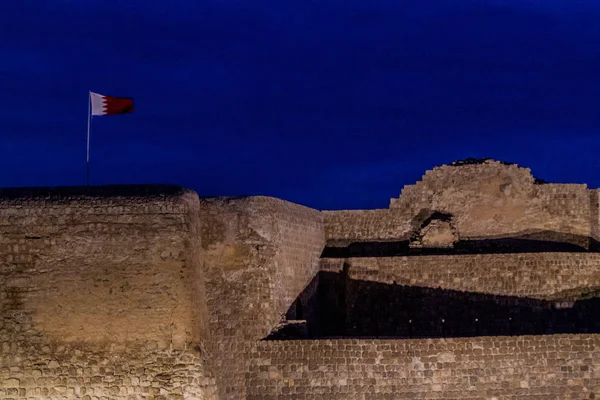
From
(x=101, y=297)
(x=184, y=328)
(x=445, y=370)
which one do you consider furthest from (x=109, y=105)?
(x=445, y=370)

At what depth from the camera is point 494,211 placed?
76.4 ft

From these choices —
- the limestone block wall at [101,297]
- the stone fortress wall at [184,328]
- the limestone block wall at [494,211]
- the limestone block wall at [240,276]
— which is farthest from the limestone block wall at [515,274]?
the limestone block wall at [101,297]

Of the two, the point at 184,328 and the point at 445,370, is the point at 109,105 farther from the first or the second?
the point at 445,370

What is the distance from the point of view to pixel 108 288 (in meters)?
16.9

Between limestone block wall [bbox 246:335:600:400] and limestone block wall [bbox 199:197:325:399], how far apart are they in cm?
88

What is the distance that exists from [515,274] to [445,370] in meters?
3.94

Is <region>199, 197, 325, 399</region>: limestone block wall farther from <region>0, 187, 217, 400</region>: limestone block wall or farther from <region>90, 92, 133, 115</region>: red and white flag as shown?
<region>90, 92, 133, 115</region>: red and white flag

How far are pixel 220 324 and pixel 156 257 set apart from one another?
6.11ft

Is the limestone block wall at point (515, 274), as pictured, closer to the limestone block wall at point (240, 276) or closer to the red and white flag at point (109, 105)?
the limestone block wall at point (240, 276)

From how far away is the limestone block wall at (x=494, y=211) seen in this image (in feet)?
76.1

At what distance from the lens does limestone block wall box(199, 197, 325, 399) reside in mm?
17750

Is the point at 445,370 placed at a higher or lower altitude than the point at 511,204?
lower

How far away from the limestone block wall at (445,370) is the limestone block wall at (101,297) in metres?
1.85

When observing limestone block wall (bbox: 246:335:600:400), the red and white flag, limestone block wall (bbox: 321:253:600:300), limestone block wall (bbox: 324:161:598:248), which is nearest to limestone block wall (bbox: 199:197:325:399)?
limestone block wall (bbox: 246:335:600:400)
